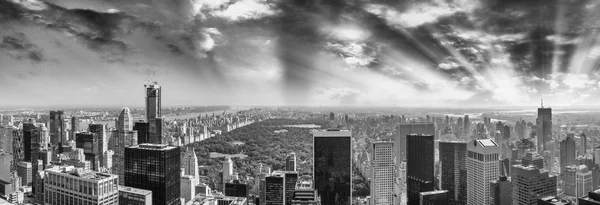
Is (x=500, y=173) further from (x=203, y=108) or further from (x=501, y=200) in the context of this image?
(x=203, y=108)

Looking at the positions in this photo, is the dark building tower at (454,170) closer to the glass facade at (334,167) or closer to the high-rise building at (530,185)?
the high-rise building at (530,185)

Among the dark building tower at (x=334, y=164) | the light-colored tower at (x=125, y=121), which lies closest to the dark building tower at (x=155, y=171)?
the light-colored tower at (x=125, y=121)

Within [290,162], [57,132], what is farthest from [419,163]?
[57,132]

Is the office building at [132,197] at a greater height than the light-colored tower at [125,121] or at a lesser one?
lesser

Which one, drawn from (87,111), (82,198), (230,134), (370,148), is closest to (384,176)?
(370,148)

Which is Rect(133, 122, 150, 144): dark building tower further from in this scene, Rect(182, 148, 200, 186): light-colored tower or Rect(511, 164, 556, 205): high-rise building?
Rect(511, 164, 556, 205): high-rise building

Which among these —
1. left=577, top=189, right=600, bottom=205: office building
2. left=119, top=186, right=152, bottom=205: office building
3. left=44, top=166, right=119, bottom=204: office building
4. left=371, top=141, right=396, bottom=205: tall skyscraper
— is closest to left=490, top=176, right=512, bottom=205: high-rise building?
left=577, top=189, right=600, bottom=205: office building
